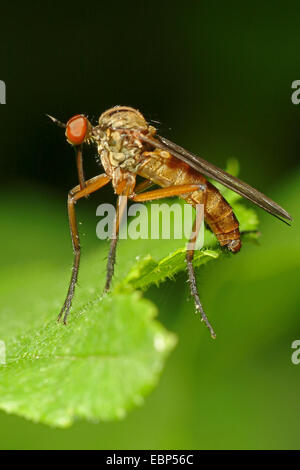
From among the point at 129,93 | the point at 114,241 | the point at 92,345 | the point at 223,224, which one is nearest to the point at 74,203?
the point at 114,241

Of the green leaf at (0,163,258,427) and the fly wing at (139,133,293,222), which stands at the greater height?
the fly wing at (139,133,293,222)

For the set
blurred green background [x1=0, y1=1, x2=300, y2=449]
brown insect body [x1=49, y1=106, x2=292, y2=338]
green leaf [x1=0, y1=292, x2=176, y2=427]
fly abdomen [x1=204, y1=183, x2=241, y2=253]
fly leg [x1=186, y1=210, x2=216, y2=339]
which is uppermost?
blurred green background [x1=0, y1=1, x2=300, y2=449]

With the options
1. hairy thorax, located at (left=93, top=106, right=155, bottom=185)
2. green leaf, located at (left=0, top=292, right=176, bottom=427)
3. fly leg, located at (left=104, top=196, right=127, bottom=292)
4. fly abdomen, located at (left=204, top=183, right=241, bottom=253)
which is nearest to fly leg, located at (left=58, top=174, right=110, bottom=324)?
hairy thorax, located at (left=93, top=106, right=155, bottom=185)

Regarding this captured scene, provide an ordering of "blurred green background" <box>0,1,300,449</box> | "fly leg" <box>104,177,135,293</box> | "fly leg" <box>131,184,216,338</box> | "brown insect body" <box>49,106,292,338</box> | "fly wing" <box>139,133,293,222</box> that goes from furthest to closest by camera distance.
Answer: "blurred green background" <box>0,1,300,449</box>
"brown insect body" <box>49,106,292,338</box>
"fly wing" <box>139,133,293,222</box>
"fly leg" <box>131,184,216,338</box>
"fly leg" <box>104,177,135,293</box>

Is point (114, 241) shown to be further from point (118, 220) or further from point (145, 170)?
point (145, 170)

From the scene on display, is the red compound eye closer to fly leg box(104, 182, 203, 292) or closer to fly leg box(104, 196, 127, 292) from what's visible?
fly leg box(104, 182, 203, 292)

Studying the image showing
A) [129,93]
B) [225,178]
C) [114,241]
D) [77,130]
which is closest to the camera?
[114,241]

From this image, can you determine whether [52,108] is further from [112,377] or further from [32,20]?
[112,377]
